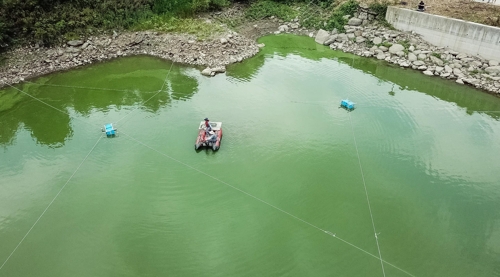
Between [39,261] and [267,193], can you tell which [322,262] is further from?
[39,261]

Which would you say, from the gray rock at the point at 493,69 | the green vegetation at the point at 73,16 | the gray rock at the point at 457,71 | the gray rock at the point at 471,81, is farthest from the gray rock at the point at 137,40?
the gray rock at the point at 493,69

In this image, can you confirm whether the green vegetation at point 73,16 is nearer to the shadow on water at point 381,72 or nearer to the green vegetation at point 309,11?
the green vegetation at point 309,11

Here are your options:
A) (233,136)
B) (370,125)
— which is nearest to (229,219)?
(233,136)

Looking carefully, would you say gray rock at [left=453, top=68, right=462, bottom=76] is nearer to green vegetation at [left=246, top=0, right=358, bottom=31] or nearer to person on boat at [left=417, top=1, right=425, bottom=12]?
person on boat at [left=417, top=1, right=425, bottom=12]

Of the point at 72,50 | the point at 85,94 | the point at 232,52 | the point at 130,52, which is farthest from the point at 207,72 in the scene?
the point at 72,50

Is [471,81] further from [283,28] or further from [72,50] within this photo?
[72,50]

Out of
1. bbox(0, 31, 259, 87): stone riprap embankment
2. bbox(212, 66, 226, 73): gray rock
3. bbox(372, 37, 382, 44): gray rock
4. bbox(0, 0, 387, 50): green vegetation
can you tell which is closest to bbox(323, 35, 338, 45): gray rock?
bbox(0, 0, 387, 50): green vegetation
